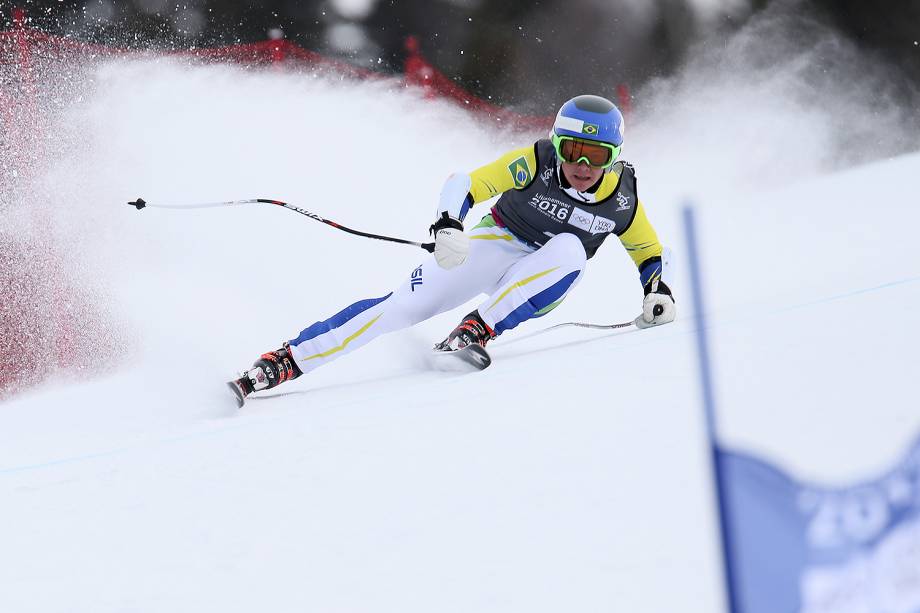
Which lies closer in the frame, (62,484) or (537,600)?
(537,600)

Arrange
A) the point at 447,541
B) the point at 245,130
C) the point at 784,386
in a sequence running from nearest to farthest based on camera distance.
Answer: the point at 447,541 < the point at 784,386 < the point at 245,130

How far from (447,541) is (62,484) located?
0.87m

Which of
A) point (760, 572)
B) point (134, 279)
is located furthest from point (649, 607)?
point (134, 279)

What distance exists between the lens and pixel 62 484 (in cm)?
172

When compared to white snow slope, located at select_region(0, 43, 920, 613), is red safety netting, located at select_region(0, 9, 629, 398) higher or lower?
higher

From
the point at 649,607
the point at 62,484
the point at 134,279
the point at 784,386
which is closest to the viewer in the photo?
the point at 649,607

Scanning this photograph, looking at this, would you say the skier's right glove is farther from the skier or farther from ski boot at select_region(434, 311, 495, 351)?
ski boot at select_region(434, 311, 495, 351)

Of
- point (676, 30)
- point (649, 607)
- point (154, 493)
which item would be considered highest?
point (676, 30)

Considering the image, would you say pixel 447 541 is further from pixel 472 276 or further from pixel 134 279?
pixel 134 279

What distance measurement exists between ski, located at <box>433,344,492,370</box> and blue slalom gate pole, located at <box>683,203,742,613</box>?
1781 mm

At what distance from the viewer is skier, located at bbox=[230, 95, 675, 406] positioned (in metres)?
2.74

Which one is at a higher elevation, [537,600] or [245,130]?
[245,130]

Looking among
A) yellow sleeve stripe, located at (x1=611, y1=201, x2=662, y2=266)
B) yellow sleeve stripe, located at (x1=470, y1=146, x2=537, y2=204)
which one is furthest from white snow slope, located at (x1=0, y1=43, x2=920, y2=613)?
yellow sleeve stripe, located at (x1=470, y1=146, x2=537, y2=204)

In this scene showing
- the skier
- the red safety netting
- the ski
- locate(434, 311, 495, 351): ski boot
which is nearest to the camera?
the ski
